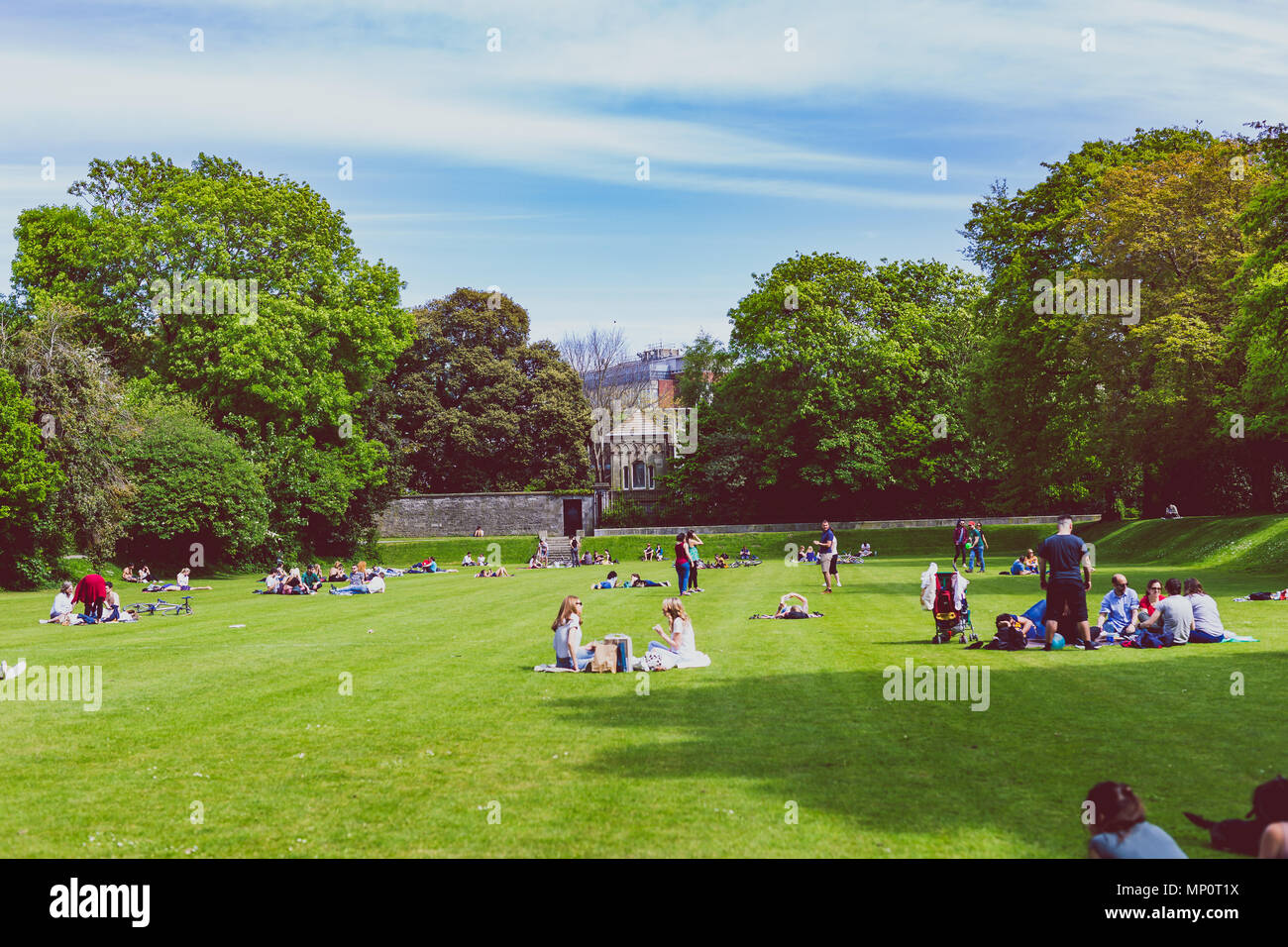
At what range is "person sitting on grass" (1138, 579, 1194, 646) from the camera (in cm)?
1631

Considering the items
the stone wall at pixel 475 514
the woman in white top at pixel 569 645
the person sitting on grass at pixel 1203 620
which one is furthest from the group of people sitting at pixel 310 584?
the stone wall at pixel 475 514

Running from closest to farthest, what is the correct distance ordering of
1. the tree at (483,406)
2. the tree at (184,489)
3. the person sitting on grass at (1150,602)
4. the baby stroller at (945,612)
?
the baby stroller at (945,612) < the person sitting on grass at (1150,602) < the tree at (184,489) < the tree at (483,406)

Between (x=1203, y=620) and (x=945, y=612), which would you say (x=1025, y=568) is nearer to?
(x=1203, y=620)

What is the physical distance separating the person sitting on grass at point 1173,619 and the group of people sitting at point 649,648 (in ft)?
22.7

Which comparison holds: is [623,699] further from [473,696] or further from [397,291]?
[397,291]

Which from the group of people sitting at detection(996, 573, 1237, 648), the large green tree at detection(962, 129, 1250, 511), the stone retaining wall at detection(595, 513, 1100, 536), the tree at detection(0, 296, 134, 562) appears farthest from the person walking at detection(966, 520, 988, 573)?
the tree at detection(0, 296, 134, 562)

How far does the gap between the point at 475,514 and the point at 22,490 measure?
128 feet

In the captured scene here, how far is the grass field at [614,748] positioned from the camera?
285 inches

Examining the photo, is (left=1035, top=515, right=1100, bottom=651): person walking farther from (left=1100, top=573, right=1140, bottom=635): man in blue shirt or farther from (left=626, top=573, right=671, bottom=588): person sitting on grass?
(left=626, top=573, right=671, bottom=588): person sitting on grass

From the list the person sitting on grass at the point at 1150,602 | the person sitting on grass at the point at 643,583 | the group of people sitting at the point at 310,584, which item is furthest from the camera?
the person sitting on grass at the point at 643,583

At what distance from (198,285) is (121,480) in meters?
10.4

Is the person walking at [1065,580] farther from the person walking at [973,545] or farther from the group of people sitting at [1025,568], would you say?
the person walking at [973,545]
